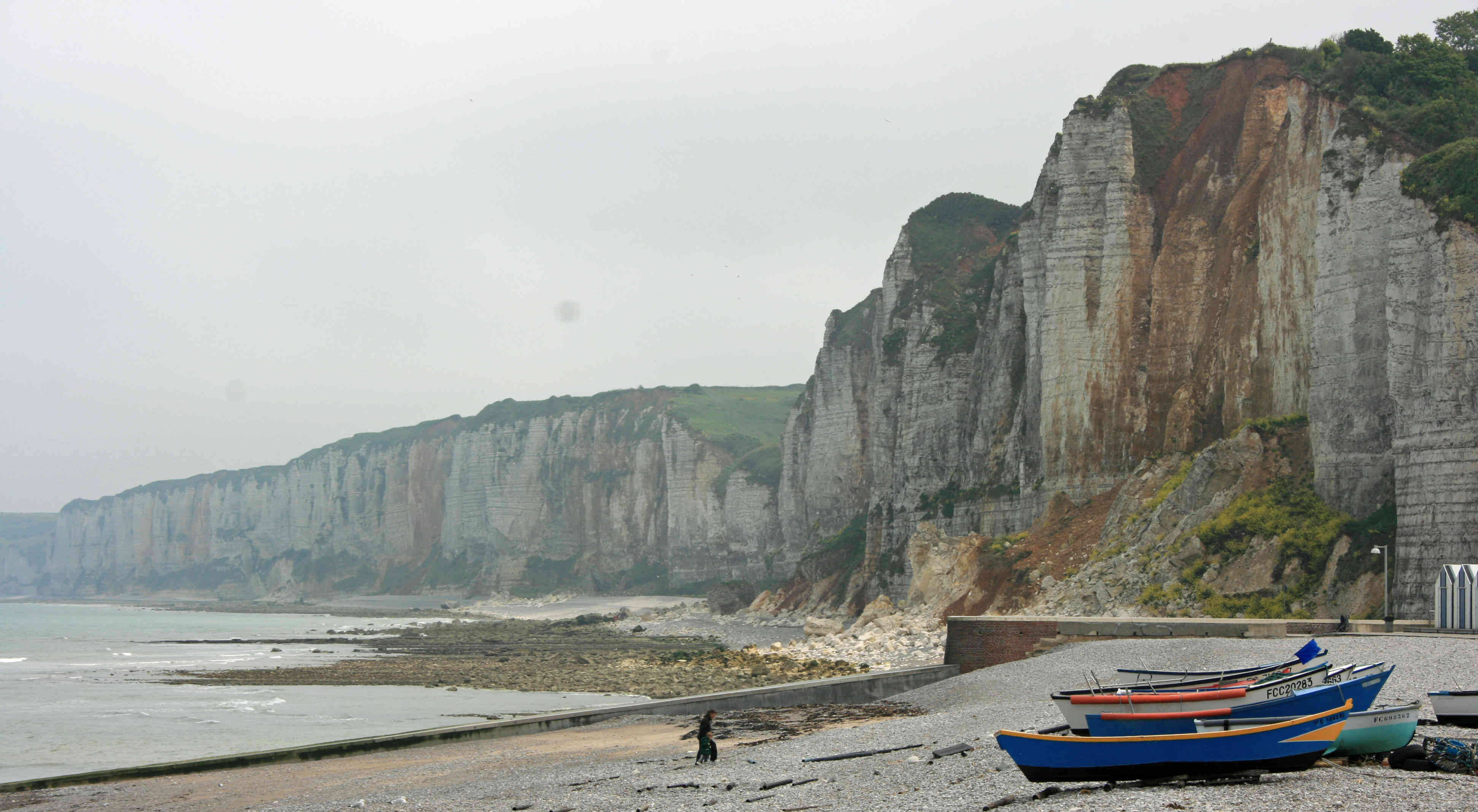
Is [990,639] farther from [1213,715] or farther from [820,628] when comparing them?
[820,628]

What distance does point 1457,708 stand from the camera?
12.7 metres

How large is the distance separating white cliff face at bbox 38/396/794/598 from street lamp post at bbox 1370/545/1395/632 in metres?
62.3

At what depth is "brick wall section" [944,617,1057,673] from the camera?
2452 cm

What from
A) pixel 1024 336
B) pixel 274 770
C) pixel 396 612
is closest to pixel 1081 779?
pixel 274 770

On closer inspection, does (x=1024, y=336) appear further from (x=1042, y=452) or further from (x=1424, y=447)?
(x=1424, y=447)

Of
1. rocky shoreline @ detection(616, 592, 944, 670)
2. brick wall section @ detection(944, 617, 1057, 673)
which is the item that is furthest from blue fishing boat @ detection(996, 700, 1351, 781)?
rocky shoreline @ detection(616, 592, 944, 670)

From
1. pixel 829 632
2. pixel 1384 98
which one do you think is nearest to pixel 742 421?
pixel 829 632

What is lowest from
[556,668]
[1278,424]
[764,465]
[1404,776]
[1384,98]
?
[556,668]

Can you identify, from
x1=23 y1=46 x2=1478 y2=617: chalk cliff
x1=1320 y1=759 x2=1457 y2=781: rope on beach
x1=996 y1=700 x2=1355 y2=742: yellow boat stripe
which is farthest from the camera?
x1=23 y1=46 x2=1478 y2=617: chalk cliff

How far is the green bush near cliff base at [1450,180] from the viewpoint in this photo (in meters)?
27.4

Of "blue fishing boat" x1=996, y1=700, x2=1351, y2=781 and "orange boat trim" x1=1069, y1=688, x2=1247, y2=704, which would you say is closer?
"blue fishing boat" x1=996, y1=700, x2=1351, y2=781

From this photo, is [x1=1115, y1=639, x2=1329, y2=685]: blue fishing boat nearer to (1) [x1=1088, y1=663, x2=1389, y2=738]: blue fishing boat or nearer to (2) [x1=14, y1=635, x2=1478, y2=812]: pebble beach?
(1) [x1=1088, y1=663, x2=1389, y2=738]: blue fishing boat

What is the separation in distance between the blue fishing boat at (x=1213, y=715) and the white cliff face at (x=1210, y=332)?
17.5 metres

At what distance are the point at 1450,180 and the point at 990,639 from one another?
1552cm
